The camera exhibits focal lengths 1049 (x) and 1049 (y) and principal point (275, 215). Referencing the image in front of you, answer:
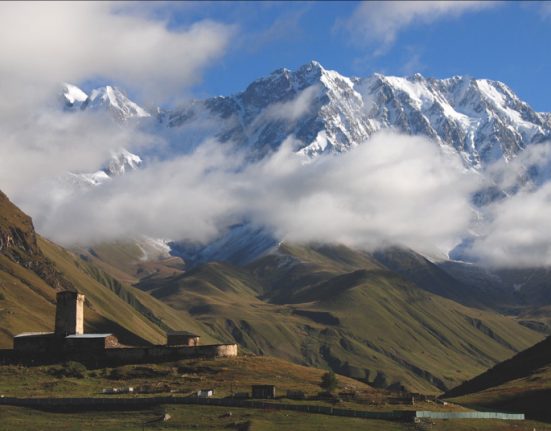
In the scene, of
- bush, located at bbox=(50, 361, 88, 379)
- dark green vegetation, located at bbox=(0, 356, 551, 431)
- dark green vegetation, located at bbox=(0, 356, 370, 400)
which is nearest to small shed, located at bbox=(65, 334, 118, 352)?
bush, located at bbox=(50, 361, 88, 379)

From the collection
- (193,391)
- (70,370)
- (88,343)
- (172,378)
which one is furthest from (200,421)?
(88,343)

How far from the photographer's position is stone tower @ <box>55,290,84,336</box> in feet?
559

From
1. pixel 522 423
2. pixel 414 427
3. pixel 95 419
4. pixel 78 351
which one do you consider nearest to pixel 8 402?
pixel 95 419

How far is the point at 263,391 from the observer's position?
425ft

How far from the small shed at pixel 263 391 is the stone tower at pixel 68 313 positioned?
1964 inches

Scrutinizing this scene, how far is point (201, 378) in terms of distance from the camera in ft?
485

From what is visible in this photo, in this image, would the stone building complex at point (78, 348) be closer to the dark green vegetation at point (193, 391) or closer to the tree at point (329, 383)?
the dark green vegetation at point (193, 391)

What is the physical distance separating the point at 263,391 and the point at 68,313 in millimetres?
53001

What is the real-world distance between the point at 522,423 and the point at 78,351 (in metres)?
69.7

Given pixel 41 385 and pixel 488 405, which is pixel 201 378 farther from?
pixel 488 405

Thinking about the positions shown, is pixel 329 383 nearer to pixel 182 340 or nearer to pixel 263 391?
pixel 263 391

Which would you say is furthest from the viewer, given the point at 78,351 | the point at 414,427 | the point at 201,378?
the point at 78,351

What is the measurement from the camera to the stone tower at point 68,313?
170375 millimetres

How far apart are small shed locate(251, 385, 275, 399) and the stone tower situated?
164 feet
